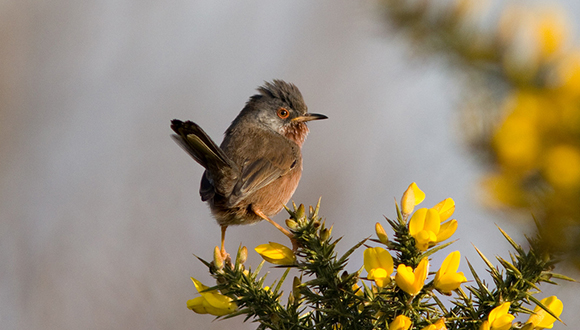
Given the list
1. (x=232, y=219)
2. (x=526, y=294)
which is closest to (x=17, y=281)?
(x=232, y=219)

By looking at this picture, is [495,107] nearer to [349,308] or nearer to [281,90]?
[349,308]

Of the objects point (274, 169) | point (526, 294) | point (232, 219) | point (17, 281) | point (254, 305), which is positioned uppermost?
point (17, 281)

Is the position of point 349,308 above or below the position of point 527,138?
below

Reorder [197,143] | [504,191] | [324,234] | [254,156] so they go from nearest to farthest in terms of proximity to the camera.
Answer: [504,191]
[324,234]
[197,143]
[254,156]

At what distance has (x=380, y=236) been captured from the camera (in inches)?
69.6

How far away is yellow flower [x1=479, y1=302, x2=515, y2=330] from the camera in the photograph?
1594mm

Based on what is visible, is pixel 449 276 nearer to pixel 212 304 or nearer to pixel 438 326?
pixel 438 326

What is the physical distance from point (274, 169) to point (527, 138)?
3857mm

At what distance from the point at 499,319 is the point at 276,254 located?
0.77m

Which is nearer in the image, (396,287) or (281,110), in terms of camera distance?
(396,287)

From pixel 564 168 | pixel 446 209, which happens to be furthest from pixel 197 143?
pixel 564 168

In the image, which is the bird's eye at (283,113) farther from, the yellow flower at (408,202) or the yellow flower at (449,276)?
the yellow flower at (449,276)

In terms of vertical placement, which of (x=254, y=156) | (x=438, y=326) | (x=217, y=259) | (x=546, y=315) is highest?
(x=254, y=156)

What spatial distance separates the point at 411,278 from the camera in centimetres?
159
